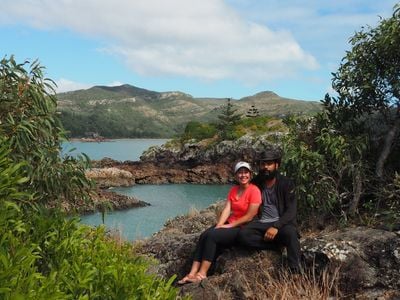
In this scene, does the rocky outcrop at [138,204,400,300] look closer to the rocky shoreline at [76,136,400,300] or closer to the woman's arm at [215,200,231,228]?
the rocky shoreline at [76,136,400,300]

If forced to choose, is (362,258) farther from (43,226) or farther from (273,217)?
(43,226)

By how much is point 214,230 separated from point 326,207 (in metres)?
2.63

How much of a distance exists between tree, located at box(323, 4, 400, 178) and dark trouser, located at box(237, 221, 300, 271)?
2913mm

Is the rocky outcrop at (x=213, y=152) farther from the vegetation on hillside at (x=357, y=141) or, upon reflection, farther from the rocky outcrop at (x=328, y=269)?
the rocky outcrop at (x=328, y=269)

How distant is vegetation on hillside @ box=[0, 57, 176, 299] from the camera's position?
2.83 meters

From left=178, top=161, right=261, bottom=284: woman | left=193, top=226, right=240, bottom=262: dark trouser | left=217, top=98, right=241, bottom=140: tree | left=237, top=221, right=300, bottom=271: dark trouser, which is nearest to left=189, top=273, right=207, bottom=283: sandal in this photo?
left=178, top=161, right=261, bottom=284: woman

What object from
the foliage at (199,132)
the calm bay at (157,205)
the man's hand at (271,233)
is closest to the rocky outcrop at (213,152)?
the foliage at (199,132)

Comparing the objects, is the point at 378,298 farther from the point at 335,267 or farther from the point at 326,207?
the point at 326,207

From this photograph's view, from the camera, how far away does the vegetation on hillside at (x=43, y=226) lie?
2.83 meters

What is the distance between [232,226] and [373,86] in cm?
404

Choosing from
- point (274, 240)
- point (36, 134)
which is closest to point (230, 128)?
point (274, 240)

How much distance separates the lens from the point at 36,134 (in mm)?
4352

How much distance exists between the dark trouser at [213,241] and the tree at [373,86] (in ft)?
11.0

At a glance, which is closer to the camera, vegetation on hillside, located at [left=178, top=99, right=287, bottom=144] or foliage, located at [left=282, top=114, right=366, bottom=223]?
foliage, located at [left=282, top=114, right=366, bottom=223]
